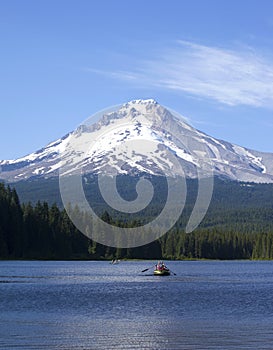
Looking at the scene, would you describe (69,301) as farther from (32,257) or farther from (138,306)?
(32,257)

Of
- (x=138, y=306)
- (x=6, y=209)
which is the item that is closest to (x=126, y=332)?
(x=138, y=306)

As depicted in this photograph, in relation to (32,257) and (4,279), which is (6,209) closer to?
(32,257)

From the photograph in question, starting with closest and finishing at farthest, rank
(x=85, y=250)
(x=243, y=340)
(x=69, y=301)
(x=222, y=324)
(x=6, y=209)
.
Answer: (x=243, y=340), (x=222, y=324), (x=69, y=301), (x=6, y=209), (x=85, y=250)

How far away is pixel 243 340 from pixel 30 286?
40840 mm

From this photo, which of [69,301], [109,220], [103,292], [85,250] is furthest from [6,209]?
[69,301]

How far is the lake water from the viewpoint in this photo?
1684 inches

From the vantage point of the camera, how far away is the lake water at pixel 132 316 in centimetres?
4278

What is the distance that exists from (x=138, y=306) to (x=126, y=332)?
15.8 metres

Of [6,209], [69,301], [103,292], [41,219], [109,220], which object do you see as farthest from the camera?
[109,220]

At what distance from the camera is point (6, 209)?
14388 cm

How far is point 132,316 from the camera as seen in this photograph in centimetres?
5500

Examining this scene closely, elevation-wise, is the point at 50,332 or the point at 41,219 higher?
the point at 41,219

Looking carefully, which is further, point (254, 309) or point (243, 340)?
point (254, 309)

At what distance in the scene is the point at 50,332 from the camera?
1807 inches
